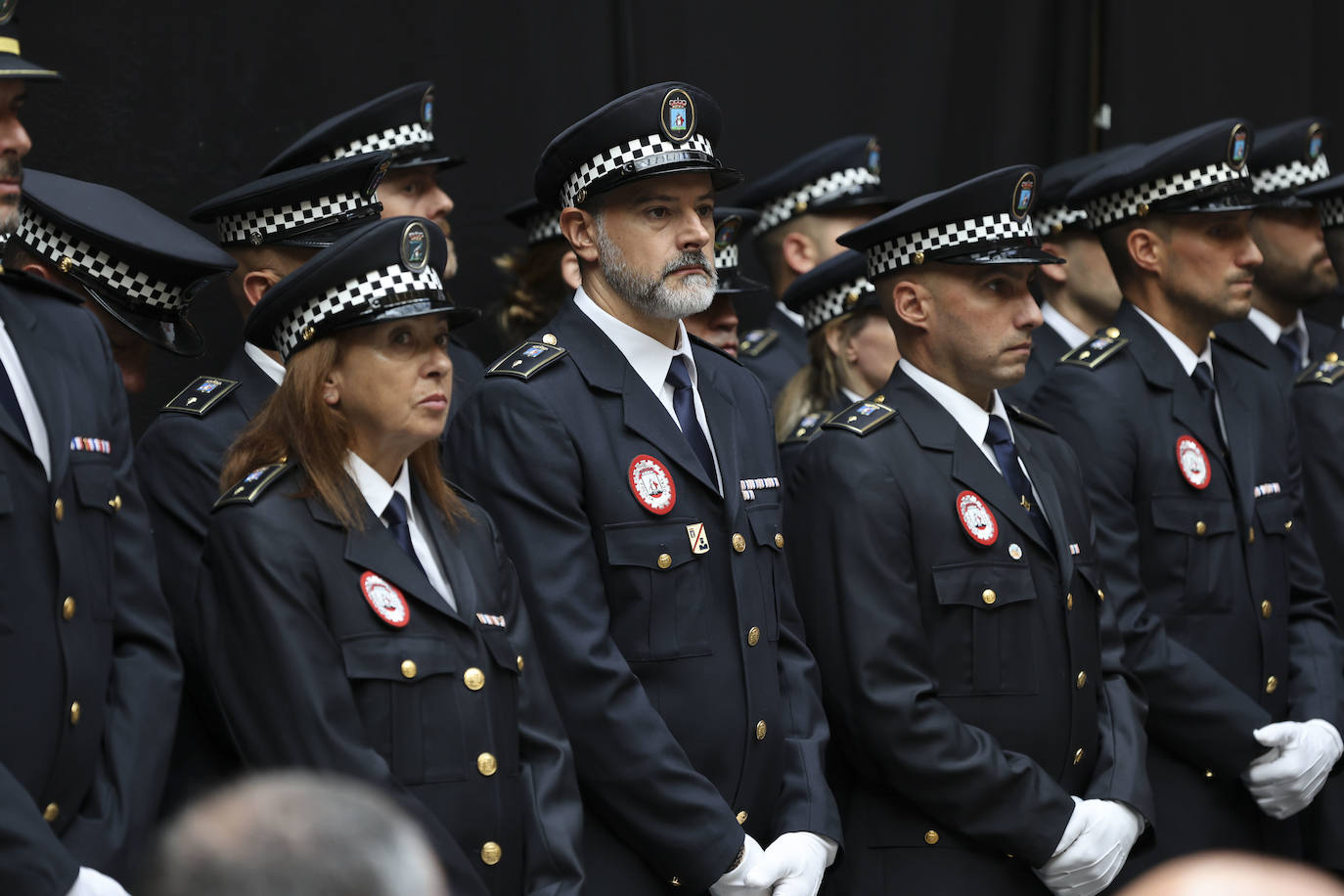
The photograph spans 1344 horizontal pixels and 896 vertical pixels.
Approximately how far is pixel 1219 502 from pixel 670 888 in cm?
174

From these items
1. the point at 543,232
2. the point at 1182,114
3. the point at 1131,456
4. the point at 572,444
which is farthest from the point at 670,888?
the point at 1182,114

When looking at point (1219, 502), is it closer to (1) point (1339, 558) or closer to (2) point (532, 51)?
(1) point (1339, 558)

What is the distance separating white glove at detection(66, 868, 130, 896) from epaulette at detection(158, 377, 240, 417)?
106cm

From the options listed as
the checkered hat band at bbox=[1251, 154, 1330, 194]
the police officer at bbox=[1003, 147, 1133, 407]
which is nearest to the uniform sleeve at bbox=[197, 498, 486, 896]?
the police officer at bbox=[1003, 147, 1133, 407]

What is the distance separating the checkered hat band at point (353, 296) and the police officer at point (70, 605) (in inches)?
12.8

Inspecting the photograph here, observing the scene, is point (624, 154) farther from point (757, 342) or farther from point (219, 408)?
point (757, 342)

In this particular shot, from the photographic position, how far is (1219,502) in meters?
4.34

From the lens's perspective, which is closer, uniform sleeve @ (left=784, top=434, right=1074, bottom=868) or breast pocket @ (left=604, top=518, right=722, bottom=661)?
breast pocket @ (left=604, top=518, right=722, bottom=661)

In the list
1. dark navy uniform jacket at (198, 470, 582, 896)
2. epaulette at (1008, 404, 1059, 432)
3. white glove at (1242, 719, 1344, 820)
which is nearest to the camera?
dark navy uniform jacket at (198, 470, 582, 896)

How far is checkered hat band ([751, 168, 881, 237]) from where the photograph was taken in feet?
18.3

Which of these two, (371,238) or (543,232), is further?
(543,232)

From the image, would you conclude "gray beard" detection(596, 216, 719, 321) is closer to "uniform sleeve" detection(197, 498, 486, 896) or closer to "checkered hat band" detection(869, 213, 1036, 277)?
"checkered hat band" detection(869, 213, 1036, 277)

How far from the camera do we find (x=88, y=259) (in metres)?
3.56

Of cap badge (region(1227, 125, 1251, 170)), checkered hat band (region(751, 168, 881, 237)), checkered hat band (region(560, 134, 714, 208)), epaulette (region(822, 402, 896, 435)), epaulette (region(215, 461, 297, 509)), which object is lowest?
epaulette (region(215, 461, 297, 509))
